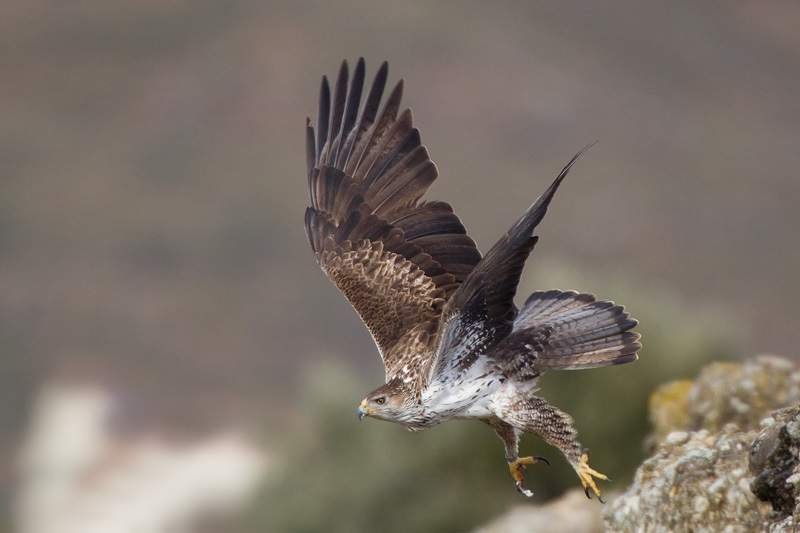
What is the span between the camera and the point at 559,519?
467 inches

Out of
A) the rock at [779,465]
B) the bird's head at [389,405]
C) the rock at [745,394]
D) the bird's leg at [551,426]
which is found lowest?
the rock at [779,465]

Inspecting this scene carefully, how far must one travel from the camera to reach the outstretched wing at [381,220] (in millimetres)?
8703

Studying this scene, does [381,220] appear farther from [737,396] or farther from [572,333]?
[737,396]

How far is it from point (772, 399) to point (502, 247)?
4319 mm

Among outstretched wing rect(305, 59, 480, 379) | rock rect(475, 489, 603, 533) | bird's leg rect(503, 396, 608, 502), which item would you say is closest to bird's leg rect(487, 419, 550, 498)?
bird's leg rect(503, 396, 608, 502)

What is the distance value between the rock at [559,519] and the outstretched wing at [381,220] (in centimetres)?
364

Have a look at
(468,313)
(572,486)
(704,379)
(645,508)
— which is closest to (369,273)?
(468,313)

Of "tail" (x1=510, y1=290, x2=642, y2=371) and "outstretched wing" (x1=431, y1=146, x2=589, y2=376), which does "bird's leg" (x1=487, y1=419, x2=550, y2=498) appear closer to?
"tail" (x1=510, y1=290, x2=642, y2=371)

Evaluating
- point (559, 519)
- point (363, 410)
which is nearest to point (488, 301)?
point (363, 410)

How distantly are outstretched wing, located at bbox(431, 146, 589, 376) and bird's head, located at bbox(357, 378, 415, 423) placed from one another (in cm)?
27

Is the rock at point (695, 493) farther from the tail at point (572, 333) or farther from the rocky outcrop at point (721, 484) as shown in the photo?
the tail at point (572, 333)

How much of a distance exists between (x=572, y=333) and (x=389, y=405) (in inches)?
49.1

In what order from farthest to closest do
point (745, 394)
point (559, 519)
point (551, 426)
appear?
point (559, 519) < point (745, 394) < point (551, 426)

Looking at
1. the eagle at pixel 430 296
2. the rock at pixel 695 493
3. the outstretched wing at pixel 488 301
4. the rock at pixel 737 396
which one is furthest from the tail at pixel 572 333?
the rock at pixel 737 396
